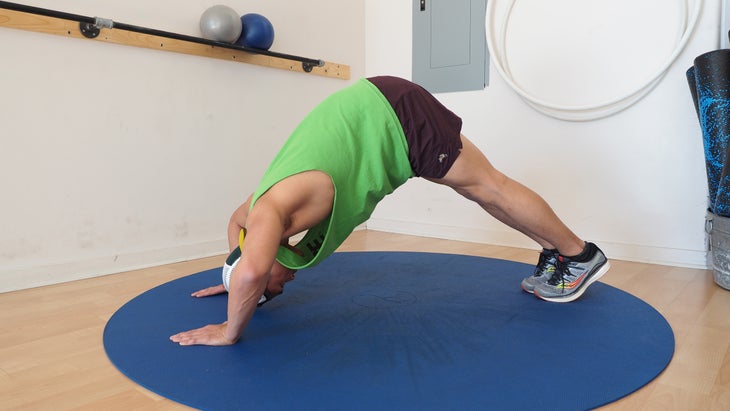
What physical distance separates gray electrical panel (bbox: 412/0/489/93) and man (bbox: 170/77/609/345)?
5.88ft

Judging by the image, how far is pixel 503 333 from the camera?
1690 millimetres

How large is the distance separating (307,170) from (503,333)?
0.83m

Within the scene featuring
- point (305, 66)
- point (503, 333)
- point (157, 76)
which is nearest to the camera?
point (503, 333)

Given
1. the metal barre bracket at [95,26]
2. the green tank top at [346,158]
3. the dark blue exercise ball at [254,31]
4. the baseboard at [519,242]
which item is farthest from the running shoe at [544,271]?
the metal barre bracket at [95,26]

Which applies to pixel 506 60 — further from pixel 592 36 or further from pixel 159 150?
pixel 159 150

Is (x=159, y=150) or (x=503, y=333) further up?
(x=159, y=150)

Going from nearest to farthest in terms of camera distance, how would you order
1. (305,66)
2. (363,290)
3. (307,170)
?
(307,170) → (363,290) → (305,66)

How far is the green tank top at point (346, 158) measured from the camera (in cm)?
158

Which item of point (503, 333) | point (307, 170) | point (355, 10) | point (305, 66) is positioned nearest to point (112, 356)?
point (307, 170)

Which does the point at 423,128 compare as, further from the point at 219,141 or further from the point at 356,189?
the point at 219,141

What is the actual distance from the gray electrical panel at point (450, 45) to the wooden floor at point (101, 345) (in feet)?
4.72

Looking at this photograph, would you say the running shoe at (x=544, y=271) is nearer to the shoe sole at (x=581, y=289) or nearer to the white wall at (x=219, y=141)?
the shoe sole at (x=581, y=289)

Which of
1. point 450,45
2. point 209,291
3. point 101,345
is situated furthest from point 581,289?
point 450,45

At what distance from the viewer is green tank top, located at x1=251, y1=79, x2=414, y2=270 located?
1.58m
